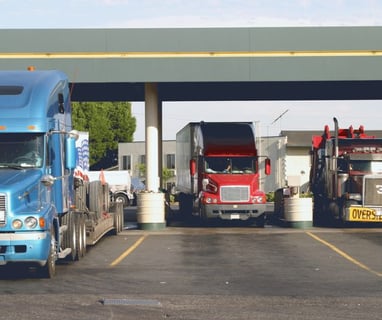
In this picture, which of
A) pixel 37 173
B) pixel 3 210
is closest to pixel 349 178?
pixel 37 173

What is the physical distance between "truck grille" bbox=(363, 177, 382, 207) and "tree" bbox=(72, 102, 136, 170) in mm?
53056

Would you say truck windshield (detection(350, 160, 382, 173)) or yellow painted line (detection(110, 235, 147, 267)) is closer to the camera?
yellow painted line (detection(110, 235, 147, 267))

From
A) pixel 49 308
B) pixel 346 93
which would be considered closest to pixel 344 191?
pixel 346 93

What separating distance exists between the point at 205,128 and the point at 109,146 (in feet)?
176

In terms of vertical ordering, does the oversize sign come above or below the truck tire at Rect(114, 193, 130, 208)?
below

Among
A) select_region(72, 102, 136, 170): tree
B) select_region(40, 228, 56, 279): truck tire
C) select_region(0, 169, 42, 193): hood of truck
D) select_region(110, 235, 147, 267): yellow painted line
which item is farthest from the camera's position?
select_region(72, 102, 136, 170): tree

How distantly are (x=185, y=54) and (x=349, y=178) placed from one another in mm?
6930

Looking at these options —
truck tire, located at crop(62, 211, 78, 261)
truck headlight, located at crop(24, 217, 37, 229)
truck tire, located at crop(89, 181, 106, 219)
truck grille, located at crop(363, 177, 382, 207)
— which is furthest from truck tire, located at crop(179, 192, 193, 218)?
truck headlight, located at crop(24, 217, 37, 229)

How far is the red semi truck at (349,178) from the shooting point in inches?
1197

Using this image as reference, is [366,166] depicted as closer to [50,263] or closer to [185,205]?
[185,205]

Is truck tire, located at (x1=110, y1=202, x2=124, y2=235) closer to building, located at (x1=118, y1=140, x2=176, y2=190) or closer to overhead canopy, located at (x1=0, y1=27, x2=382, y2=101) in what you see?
overhead canopy, located at (x1=0, y1=27, x2=382, y2=101)

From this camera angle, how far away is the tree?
271ft

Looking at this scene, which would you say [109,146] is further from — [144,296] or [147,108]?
[144,296]

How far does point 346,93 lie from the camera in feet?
127
